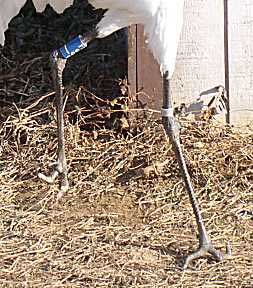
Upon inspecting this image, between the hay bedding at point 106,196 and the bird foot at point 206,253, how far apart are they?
0.03 m

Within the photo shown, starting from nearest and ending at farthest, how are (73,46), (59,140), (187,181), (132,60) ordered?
1. (187,181)
2. (73,46)
3. (59,140)
4. (132,60)

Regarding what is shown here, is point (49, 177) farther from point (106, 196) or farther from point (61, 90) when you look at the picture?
point (61, 90)

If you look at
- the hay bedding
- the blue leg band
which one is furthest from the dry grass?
the blue leg band

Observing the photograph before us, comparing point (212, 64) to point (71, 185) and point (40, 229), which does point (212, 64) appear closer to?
point (71, 185)

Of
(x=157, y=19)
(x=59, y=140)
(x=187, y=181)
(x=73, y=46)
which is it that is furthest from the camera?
(x=59, y=140)

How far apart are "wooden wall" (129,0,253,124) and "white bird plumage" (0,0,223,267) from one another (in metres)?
0.58

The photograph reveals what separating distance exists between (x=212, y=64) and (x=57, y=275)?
1480mm

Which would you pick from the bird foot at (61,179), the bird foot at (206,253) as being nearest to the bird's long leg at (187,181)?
the bird foot at (206,253)

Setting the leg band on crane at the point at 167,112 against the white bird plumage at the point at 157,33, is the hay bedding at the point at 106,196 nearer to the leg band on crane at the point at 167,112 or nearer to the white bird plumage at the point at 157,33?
the white bird plumage at the point at 157,33

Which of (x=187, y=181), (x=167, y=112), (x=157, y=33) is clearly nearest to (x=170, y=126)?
(x=167, y=112)

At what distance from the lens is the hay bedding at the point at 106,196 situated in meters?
3.07

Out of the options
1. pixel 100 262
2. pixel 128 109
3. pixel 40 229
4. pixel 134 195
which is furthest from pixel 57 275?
pixel 128 109

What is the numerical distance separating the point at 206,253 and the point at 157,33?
0.80 m

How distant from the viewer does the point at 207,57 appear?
161 inches
